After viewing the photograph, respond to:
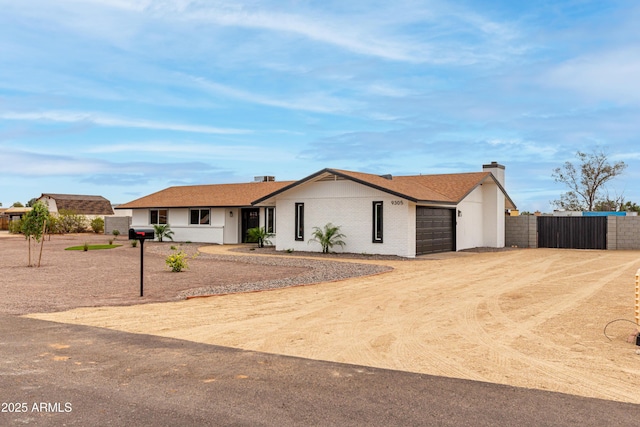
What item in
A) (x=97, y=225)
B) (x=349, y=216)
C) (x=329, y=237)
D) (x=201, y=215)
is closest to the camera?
(x=349, y=216)

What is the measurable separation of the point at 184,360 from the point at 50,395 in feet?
5.92

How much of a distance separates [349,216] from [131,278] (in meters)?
12.0

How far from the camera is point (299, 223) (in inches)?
1096

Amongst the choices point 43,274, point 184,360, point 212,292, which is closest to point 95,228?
point 43,274

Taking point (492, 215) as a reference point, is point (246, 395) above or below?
below

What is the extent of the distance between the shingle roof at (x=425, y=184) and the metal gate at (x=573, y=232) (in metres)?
3.12

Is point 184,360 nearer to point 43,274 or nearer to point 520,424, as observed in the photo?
point 520,424

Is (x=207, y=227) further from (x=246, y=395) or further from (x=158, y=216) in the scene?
(x=246, y=395)

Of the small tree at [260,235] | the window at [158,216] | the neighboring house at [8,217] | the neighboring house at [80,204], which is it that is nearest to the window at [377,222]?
the small tree at [260,235]

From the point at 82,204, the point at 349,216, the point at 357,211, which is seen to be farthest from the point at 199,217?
the point at 82,204

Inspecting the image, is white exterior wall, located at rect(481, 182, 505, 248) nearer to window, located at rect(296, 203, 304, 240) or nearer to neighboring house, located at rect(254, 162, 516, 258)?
neighboring house, located at rect(254, 162, 516, 258)

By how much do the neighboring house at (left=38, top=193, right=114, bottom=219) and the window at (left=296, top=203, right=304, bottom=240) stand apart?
3620cm

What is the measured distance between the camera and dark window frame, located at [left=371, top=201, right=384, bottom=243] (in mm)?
25047

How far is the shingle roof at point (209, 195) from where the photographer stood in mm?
34531
